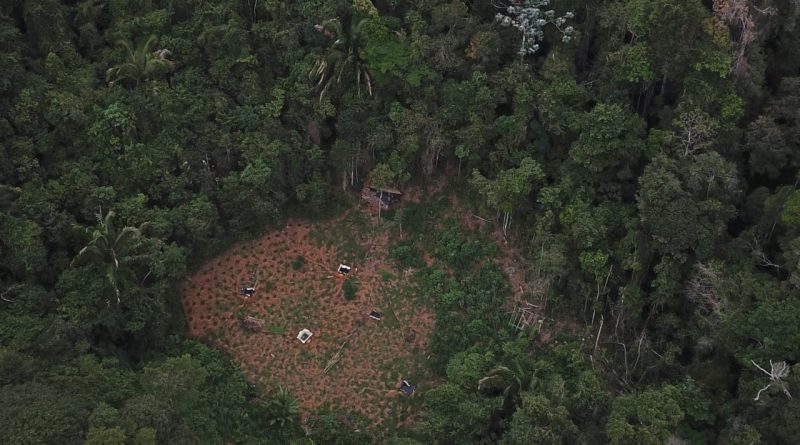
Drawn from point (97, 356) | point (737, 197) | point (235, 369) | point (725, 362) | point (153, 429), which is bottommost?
point (235, 369)

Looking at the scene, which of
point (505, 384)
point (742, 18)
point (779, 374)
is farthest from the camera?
point (742, 18)

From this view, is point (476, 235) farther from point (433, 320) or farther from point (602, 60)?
point (602, 60)

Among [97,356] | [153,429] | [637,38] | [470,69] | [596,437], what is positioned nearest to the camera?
[153,429]

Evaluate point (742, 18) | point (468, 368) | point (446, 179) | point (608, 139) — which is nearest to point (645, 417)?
point (468, 368)

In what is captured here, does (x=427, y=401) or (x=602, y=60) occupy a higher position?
(x=602, y=60)

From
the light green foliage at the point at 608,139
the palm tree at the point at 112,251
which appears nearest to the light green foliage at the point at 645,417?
the light green foliage at the point at 608,139

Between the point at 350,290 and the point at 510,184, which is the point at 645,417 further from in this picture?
the point at 350,290

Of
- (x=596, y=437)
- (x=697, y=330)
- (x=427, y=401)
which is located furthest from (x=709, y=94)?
(x=427, y=401)
